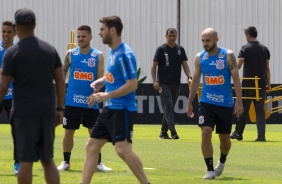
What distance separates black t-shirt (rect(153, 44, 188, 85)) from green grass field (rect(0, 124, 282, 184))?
4.25ft

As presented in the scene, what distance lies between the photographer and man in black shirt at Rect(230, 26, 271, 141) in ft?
69.4

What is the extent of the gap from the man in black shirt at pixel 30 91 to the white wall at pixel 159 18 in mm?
29487

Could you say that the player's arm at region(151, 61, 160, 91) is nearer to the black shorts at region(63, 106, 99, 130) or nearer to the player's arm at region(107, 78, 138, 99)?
the black shorts at region(63, 106, 99, 130)

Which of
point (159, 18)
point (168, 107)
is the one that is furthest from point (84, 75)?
point (159, 18)

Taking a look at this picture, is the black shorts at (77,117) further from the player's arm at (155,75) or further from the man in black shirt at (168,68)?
the man in black shirt at (168,68)

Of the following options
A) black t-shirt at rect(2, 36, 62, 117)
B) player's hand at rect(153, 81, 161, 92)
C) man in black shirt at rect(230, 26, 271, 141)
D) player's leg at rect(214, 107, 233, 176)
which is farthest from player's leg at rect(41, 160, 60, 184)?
player's hand at rect(153, 81, 161, 92)

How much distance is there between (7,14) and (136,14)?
4.85 meters

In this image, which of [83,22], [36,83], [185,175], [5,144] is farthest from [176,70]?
[83,22]

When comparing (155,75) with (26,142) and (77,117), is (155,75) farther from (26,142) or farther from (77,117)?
(26,142)

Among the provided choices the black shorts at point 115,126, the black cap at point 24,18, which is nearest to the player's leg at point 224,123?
the black shorts at point 115,126

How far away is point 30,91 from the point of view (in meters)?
9.74

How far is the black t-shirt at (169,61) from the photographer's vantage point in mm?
21922

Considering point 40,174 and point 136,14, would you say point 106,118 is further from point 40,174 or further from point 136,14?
point 136,14

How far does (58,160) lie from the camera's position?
16047 millimetres
